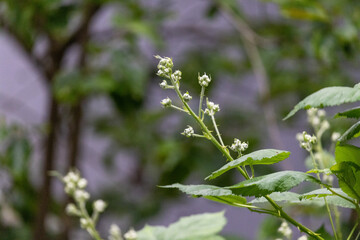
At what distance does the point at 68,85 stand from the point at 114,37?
0.70ft

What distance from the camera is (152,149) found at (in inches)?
68.7

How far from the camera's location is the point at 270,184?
0.25 metres

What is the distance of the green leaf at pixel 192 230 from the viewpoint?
43 cm

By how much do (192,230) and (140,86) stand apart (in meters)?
0.73

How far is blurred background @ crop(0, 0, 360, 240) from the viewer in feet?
3.76

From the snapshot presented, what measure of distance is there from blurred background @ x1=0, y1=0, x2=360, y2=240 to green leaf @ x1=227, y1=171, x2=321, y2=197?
2.32ft

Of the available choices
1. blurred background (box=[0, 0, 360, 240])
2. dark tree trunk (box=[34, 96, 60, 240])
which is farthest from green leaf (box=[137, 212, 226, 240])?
dark tree trunk (box=[34, 96, 60, 240])

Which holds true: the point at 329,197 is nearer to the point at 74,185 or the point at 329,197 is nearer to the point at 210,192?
the point at 210,192

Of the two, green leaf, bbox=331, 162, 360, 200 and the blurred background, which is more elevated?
the blurred background

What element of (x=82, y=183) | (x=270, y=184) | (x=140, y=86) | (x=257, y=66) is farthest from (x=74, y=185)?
(x=257, y=66)

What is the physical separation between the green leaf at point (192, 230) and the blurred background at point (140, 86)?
52 cm

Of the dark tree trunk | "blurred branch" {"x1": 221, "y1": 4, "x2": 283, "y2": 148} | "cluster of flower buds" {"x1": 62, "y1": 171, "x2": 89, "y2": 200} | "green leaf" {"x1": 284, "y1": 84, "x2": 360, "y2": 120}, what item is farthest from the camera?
the dark tree trunk

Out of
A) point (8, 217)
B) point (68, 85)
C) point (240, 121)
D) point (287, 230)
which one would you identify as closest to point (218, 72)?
point (240, 121)

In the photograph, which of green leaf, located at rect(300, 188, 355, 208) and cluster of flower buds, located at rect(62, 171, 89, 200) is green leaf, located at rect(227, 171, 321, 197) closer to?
green leaf, located at rect(300, 188, 355, 208)
